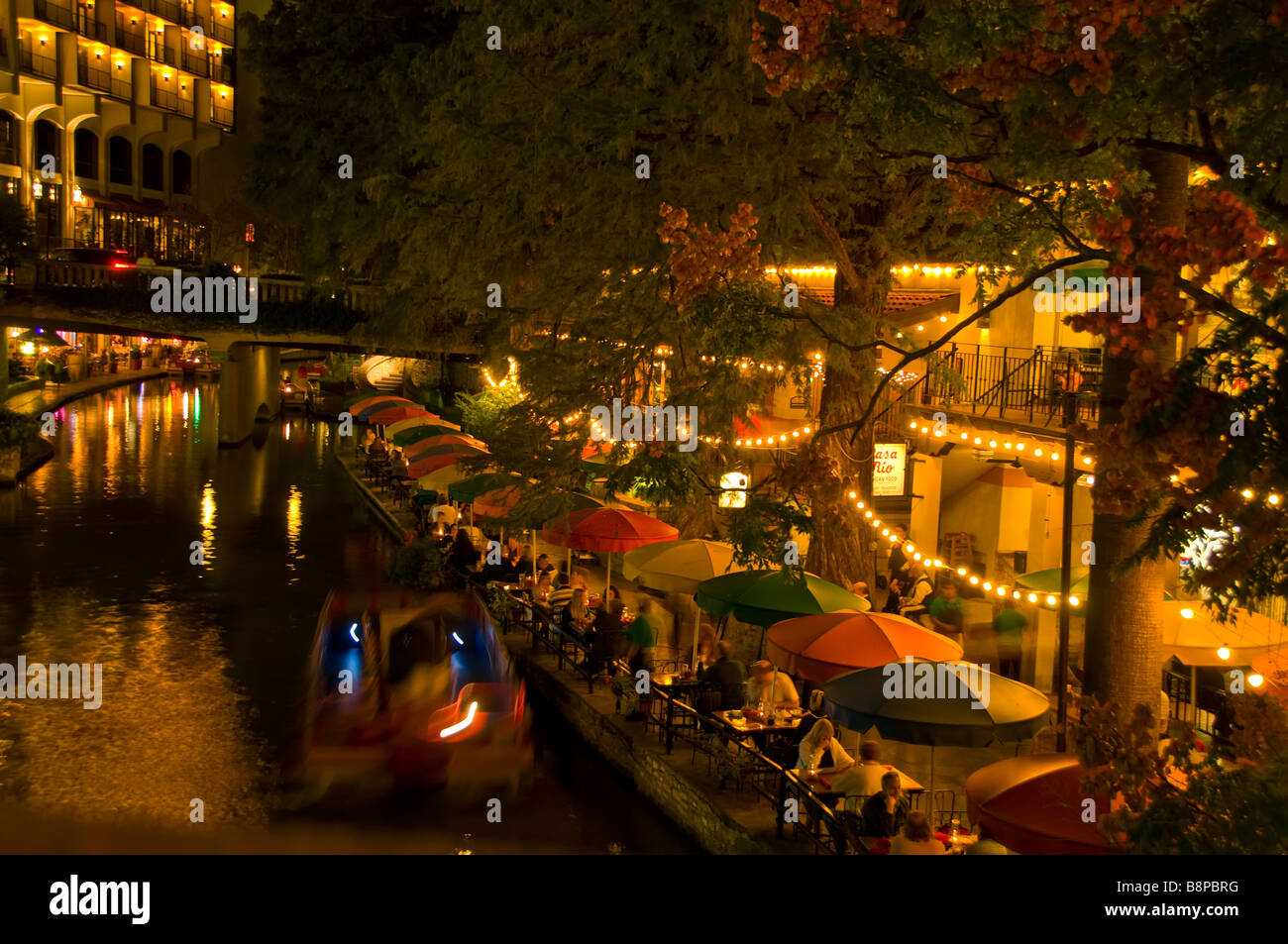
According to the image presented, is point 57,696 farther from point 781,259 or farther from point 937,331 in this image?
point 937,331

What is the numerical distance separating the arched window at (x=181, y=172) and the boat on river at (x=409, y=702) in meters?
70.1

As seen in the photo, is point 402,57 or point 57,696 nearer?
point 57,696

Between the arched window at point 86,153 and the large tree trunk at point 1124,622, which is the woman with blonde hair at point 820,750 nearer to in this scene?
the large tree trunk at point 1124,622

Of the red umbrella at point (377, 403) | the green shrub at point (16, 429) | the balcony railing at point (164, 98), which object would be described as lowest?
the green shrub at point (16, 429)

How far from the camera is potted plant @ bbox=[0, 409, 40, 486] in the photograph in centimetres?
3056

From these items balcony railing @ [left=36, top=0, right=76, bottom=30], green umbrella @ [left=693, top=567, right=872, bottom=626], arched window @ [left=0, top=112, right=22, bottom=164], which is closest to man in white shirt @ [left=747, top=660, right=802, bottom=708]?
green umbrella @ [left=693, top=567, right=872, bottom=626]

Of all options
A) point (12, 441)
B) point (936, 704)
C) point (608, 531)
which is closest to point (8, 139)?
point (12, 441)

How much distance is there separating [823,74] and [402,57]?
18669 millimetres

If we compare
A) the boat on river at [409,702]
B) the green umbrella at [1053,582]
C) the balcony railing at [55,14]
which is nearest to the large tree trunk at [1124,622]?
the green umbrella at [1053,582]

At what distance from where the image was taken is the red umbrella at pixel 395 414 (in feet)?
106

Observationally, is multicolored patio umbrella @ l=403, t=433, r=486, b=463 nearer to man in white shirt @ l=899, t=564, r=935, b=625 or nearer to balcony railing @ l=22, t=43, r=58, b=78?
man in white shirt @ l=899, t=564, r=935, b=625

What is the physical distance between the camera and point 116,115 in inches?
2579
